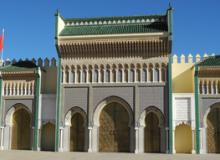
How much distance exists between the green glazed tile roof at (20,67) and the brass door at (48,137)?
3344 mm

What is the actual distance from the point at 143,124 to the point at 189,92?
332 centimetres

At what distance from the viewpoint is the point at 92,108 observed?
21.3 meters

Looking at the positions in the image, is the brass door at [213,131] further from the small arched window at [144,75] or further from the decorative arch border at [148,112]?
the small arched window at [144,75]

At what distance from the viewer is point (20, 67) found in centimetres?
2298

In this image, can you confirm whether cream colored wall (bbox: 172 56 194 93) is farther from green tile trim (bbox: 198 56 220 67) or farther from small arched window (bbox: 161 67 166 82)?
small arched window (bbox: 161 67 166 82)

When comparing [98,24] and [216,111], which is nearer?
[216,111]

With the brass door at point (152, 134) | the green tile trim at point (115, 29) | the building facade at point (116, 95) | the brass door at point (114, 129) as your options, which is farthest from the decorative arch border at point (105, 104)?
the green tile trim at point (115, 29)

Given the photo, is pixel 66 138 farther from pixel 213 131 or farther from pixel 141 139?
pixel 213 131

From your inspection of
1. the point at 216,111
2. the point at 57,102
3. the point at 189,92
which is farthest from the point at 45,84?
the point at 216,111

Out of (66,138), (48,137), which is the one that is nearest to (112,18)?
(66,138)

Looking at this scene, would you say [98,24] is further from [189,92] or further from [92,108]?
[189,92]

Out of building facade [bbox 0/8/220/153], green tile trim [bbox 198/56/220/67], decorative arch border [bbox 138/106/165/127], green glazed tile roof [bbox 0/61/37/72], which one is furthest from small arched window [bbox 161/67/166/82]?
green glazed tile roof [bbox 0/61/37/72]

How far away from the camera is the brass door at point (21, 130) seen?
22.7 metres

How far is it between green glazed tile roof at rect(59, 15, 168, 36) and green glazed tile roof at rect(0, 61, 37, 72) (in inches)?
105
